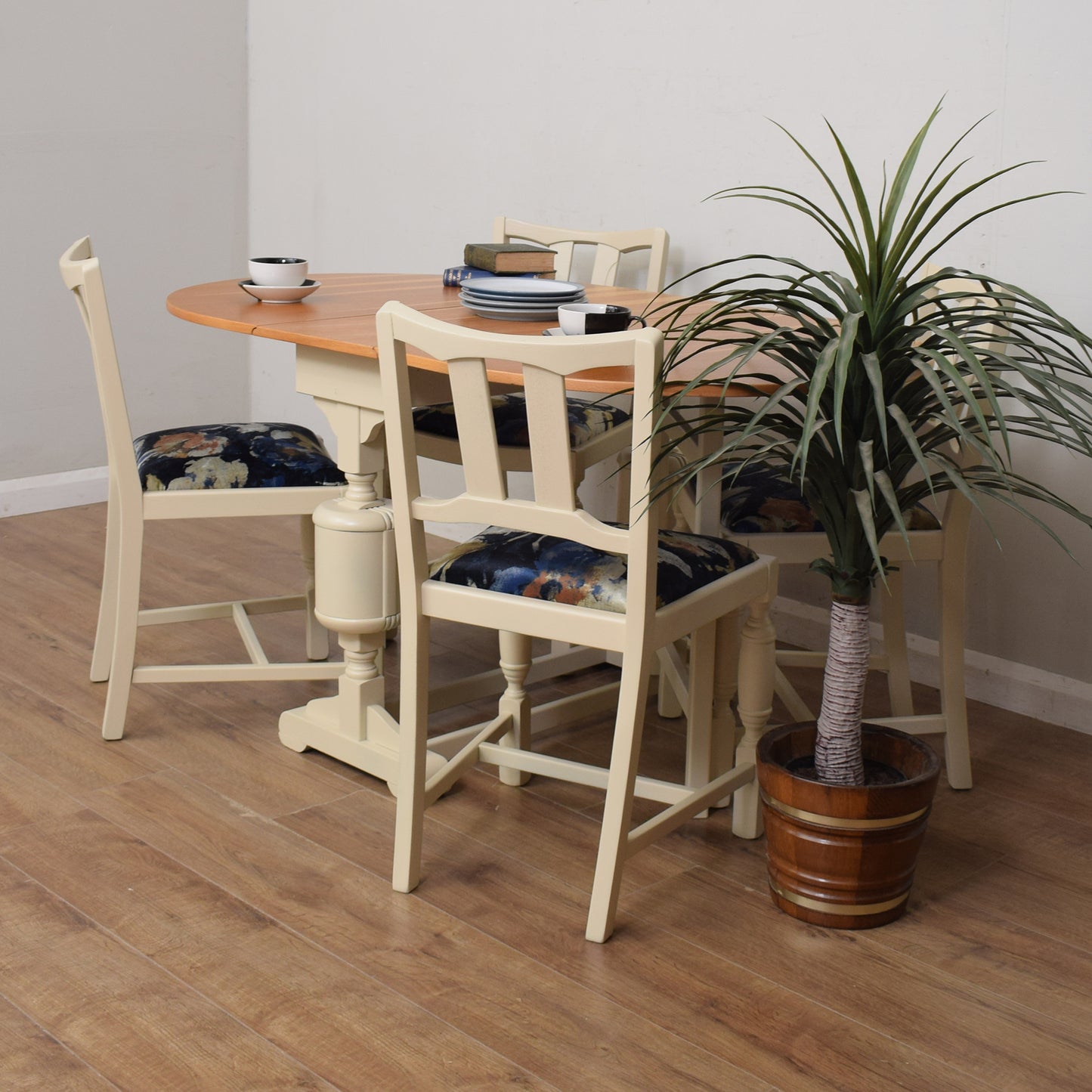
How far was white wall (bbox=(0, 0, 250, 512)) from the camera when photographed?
13.3ft

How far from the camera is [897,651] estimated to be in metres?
2.59

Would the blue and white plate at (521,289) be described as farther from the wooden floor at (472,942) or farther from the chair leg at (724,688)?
the wooden floor at (472,942)

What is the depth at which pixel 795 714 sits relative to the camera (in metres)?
2.61

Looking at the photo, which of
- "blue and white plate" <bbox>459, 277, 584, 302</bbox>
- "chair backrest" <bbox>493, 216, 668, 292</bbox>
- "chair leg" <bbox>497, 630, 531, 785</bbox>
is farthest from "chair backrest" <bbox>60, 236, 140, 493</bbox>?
"chair backrest" <bbox>493, 216, 668, 292</bbox>

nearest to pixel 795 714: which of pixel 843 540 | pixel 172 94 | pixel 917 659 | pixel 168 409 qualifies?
pixel 917 659

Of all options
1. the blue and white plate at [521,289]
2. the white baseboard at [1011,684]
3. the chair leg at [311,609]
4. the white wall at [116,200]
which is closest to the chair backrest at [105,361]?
the chair leg at [311,609]

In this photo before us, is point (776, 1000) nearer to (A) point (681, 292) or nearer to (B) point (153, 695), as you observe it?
(B) point (153, 695)

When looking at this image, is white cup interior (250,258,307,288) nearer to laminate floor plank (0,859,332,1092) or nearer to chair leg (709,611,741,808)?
chair leg (709,611,741,808)

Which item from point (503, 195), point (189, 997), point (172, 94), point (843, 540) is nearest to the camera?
point (189, 997)

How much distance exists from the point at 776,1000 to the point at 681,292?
6.22 ft

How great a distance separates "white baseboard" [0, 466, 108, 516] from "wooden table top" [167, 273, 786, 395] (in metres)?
1.64

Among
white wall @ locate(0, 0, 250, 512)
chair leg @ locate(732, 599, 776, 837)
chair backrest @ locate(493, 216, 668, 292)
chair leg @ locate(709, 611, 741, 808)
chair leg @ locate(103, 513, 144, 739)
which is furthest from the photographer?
white wall @ locate(0, 0, 250, 512)

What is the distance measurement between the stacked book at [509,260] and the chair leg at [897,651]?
A: 0.92 m

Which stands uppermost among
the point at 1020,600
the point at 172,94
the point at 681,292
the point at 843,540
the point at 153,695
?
the point at 172,94
